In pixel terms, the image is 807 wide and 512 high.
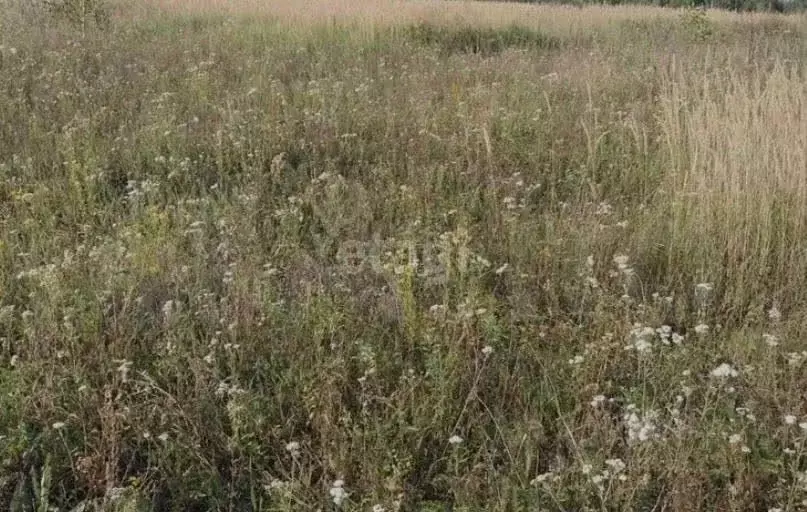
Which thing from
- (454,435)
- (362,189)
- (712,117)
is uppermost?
(712,117)

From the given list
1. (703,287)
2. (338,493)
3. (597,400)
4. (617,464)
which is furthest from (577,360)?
(338,493)

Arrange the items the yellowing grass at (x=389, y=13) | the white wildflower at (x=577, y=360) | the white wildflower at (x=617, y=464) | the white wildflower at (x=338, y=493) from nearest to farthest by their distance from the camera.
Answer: the white wildflower at (x=338, y=493) < the white wildflower at (x=617, y=464) < the white wildflower at (x=577, y=360) < the yellowing grass at (x=389, y=13)

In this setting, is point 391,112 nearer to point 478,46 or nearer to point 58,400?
point 58,400

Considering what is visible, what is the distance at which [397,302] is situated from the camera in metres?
3.61

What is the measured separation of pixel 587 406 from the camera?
9.96 feet

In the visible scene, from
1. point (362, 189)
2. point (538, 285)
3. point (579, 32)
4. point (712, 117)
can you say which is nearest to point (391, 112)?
point (362, 189)

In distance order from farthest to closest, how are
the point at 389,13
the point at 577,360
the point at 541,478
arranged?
the point at 389,13
the point at 577,360
the point at 541,478

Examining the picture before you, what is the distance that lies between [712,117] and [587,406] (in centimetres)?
283

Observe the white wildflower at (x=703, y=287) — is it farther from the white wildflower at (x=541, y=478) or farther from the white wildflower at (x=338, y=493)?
the white wildflower at (x=338, y=493)

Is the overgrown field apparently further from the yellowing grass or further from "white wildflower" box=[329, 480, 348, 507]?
the yellowing grass

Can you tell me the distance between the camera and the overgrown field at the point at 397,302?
8.86ft

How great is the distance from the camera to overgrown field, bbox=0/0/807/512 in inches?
106

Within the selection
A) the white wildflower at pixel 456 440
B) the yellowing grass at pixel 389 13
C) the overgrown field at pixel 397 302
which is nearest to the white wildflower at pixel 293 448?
the overgrown field at pixel 397 302

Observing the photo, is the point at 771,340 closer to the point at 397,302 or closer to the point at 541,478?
the point at 541,478
